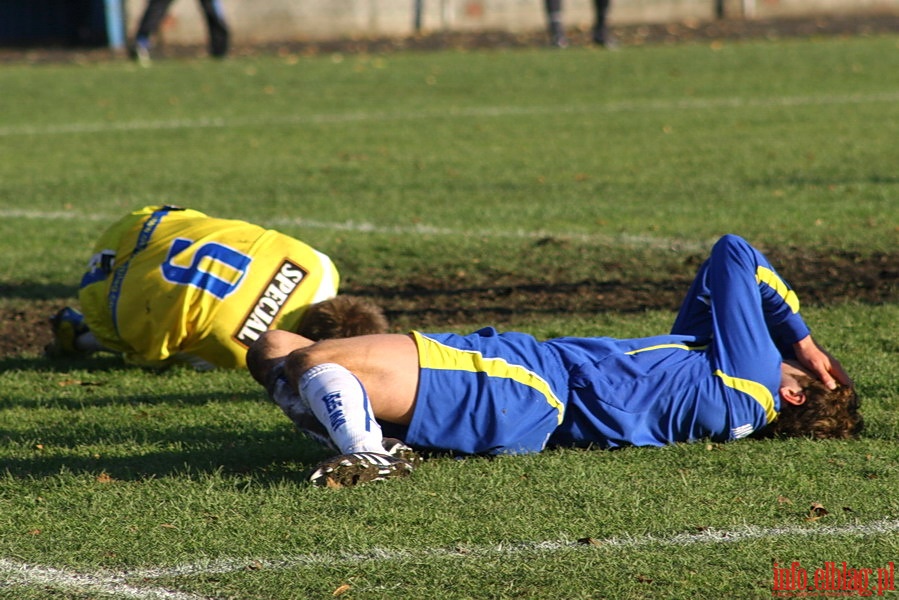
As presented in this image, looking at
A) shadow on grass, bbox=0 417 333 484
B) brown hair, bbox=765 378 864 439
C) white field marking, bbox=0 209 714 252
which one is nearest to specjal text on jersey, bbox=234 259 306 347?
shadow on grass, bbox=0 417 333 484

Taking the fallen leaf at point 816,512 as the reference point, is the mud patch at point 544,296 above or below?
below

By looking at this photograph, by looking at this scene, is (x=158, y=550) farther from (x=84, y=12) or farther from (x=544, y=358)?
(x=84, y=12)

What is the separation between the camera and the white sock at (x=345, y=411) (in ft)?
14.4

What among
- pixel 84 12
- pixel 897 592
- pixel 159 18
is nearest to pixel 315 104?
pixel 159 18

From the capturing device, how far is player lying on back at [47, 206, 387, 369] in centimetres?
610

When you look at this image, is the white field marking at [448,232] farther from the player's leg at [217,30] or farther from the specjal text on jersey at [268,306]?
the player's leg at [217,30]

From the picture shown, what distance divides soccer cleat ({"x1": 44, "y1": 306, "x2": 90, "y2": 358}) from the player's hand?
3597mm

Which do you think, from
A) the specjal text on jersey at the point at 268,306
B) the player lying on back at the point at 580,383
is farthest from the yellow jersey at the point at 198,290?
the player lying on back at the point at 580,383

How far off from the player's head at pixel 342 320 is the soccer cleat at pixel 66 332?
1.62 m

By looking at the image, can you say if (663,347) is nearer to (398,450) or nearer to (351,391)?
(398,450)

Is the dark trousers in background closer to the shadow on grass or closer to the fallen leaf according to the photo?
the shadow on grass

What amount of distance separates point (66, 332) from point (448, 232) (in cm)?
353

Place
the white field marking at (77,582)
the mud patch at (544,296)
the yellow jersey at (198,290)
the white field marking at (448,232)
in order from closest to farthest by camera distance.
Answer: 1. the white field marking at (77,582)
2. the yellow jersey at (198,290)
3. the mud patch at (544,296)
4. the white field marking at (448,232)

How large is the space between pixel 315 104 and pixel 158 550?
1366cm
